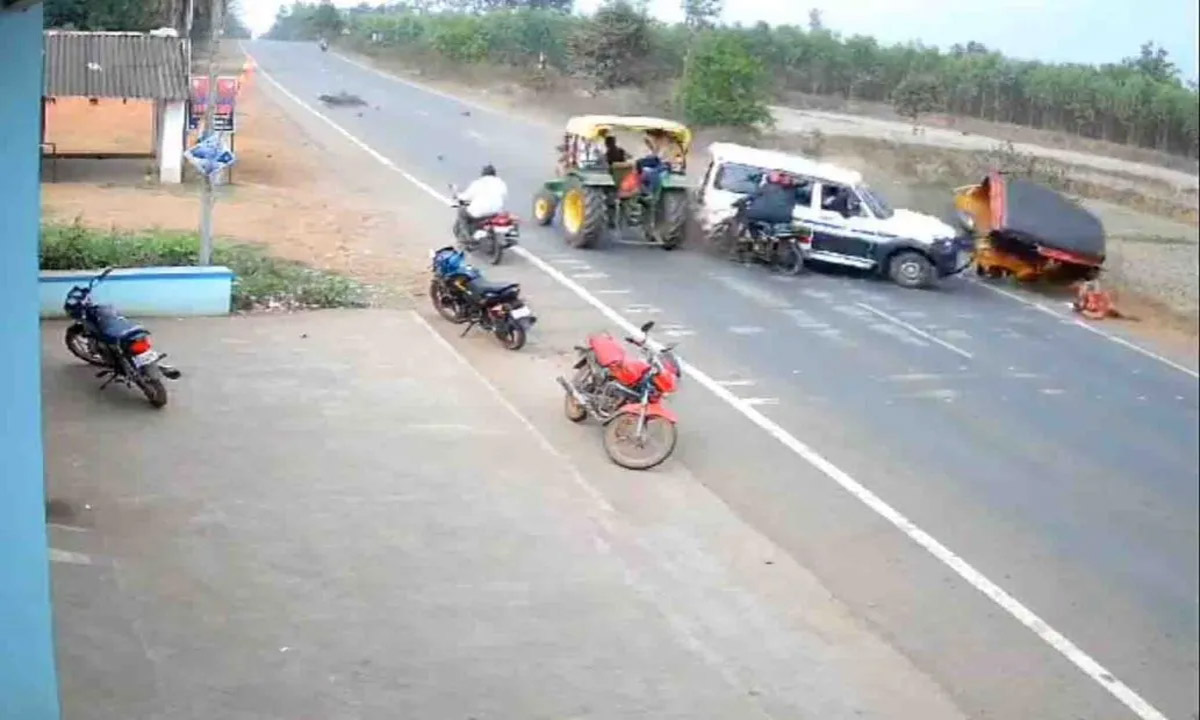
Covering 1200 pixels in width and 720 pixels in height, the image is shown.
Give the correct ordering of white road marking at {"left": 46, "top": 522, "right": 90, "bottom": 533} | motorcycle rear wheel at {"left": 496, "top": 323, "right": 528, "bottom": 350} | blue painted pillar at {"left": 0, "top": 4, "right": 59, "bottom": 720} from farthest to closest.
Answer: motorcycle rear wheel at {"left": 496, "top": 323, "right": 528, "bottom": 350}, white road marking at {"left": 46, "top": 522, "right": 90, "bottom": 533}, blue painted pillar at {"left": 0, "top": 4, "right": 59, "bottom": 720}

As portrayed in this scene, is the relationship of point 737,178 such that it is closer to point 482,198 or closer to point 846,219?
point 846,219

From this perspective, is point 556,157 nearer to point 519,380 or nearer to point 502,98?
point 519,380

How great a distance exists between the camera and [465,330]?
24.1ft

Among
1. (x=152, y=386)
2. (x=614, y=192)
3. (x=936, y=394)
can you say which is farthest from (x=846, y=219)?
(x=152, y=386)

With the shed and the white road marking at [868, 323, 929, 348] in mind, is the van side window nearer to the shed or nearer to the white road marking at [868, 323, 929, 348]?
the white road marking at [868, 323, 929, 348]

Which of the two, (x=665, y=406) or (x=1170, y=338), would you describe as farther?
(x=665, y=406)

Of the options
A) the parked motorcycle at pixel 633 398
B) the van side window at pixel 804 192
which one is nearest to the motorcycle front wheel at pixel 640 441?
the parked motorcycle at pixel 633 398

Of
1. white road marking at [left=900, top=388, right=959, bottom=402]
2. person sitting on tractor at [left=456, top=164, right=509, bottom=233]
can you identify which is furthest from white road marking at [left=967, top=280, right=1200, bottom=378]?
person sitting on tractor at [left=456, top=164, right=509, bottom=233]

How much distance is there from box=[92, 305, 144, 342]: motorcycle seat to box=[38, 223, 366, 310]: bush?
0.23 m

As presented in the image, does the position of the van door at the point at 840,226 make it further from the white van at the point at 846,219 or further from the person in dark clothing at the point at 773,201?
the person in dark clothing at the point at 773,201

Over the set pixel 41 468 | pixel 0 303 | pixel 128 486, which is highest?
pixel 0 303

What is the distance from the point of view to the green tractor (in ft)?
25.7

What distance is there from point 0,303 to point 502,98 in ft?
9.56

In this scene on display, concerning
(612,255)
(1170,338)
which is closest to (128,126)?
(612,255)
